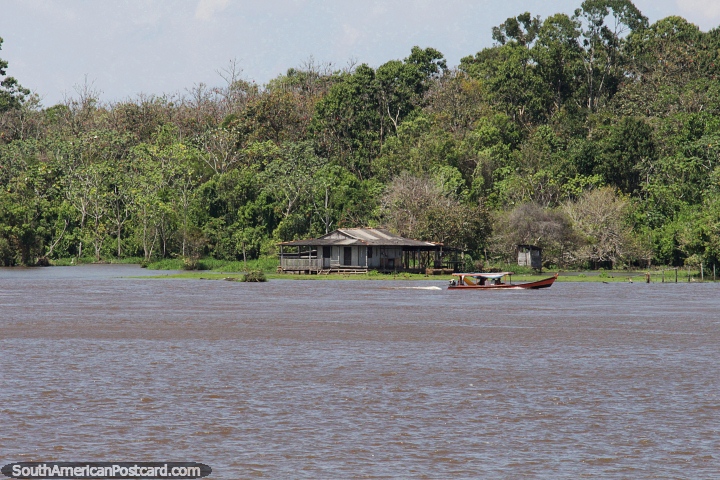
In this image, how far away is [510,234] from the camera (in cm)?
9406

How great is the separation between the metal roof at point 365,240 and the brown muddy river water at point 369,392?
39.7 meters

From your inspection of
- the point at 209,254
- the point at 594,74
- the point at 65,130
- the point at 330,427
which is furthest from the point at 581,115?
the point at 330,427

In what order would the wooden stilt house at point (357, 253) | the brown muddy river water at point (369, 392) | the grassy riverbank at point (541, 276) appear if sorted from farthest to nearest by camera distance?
the wooden stilt house at point (357, 253) < the grassy riverbank at point (541, 276) < the brown muddy river water at point (369, 392)

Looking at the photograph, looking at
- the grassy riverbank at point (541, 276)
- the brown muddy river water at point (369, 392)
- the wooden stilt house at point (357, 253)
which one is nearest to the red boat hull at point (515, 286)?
the grassy riverbank at point (541, 276)

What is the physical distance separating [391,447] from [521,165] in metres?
100.0

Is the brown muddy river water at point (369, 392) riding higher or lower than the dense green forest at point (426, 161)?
lower

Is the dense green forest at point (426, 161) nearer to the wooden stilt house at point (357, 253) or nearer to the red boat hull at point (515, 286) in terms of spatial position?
the wooden stilt house at point (357, 253)

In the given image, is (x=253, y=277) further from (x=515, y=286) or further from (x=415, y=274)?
(x=515, y=286)

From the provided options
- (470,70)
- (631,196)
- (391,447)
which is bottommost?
(391,447)

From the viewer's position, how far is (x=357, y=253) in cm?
9088

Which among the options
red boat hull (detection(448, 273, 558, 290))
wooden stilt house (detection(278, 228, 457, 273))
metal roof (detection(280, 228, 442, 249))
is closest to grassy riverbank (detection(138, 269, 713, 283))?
wooden stilt house (detection(278, 228, 457, 273))

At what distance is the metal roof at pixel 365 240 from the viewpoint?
288 feet

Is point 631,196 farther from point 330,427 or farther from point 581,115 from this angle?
point 330,427

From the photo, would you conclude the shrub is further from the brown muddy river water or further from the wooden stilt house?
the brown muddy river water
